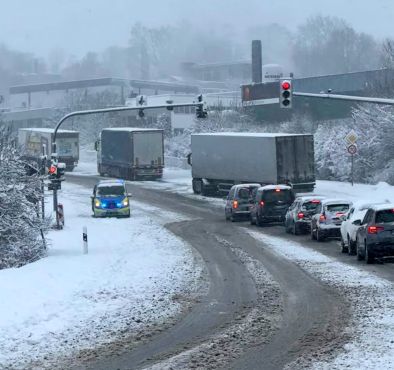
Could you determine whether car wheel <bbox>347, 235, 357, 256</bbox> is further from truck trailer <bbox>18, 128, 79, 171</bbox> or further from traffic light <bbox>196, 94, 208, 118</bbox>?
truck trailer <bbox>18, 128, 79, 171</bbox>

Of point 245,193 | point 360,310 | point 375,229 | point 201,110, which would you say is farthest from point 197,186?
point 360,310

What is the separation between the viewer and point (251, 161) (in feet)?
181

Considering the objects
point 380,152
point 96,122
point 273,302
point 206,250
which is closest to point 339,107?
point 380,152

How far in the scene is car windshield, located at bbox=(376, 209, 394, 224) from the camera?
26.4 meters

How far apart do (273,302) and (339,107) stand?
74.1m

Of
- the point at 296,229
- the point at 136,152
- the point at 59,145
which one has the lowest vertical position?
the point at 296,229

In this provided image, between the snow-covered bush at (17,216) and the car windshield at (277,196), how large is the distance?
38.0 ft

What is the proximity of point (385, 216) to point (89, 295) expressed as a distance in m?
9.40

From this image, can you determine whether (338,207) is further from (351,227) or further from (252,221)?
(252,221)

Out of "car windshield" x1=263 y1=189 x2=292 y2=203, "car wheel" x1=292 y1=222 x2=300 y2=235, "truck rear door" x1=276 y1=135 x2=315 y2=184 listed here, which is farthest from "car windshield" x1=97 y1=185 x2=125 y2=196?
"car wheel" x1=292 y1=222 x2=300 y2=235

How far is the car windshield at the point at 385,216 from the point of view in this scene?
2636cm

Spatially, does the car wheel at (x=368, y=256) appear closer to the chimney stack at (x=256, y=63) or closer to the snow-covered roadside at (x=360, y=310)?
the snow-covered roadside at (x=360, y=310)

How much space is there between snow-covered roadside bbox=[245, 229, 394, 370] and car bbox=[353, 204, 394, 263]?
891 mm

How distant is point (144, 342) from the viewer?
15562mm
